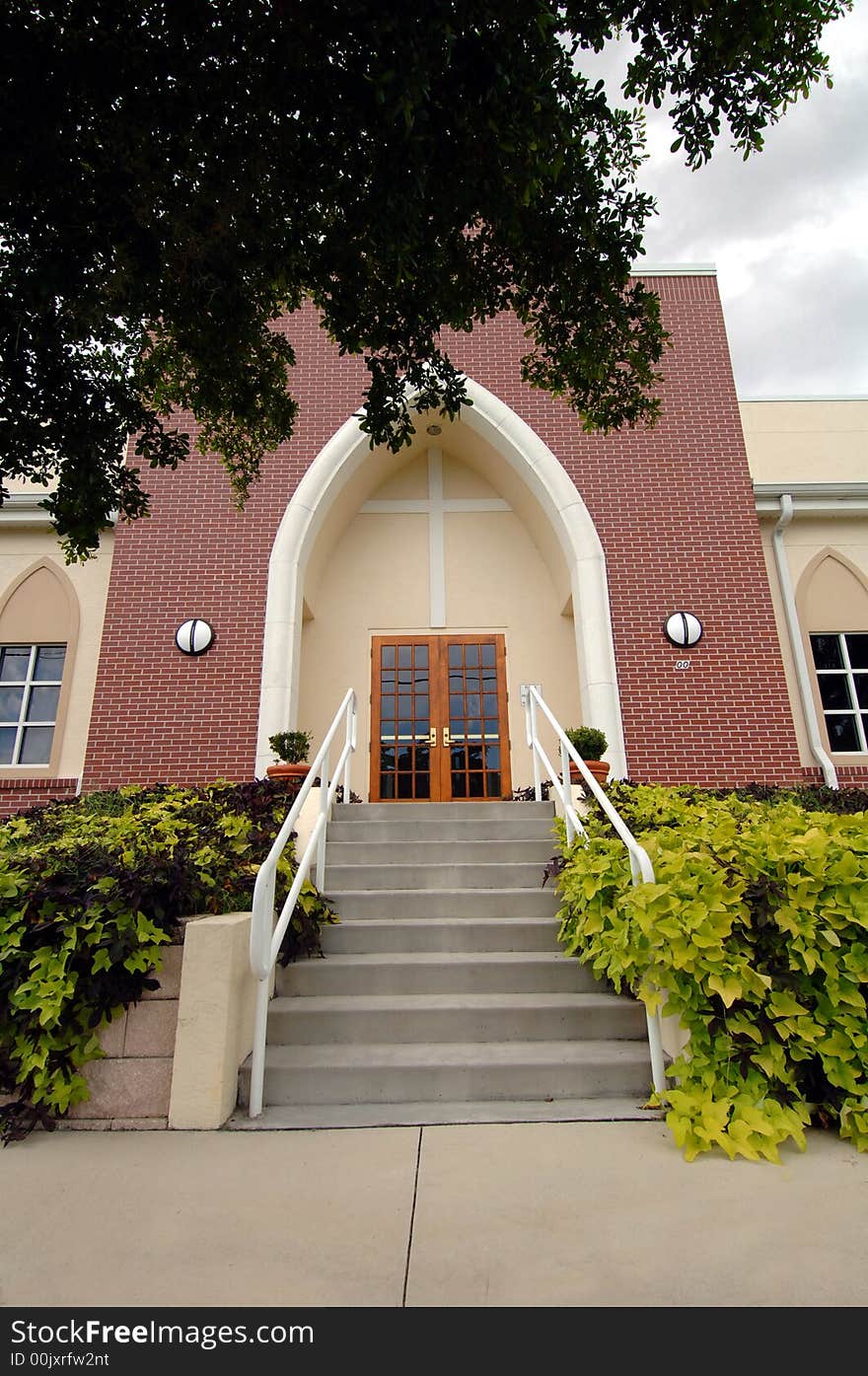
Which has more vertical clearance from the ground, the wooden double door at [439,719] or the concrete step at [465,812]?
the wooden double door at [439,719]

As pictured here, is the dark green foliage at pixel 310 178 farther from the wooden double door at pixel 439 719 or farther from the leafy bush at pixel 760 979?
the wooden double door at pixel 439 719

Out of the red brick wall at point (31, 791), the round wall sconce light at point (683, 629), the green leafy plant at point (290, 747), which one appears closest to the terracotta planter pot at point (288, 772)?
the green leafy plant at point (290, 747)

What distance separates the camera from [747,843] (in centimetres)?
→ 329

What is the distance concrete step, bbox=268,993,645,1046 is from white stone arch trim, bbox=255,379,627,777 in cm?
428

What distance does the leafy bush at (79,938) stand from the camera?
2994mm

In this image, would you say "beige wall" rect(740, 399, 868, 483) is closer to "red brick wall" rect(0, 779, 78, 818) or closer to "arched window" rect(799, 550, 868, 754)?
"arched window" rect(799, 550, 868, 754)

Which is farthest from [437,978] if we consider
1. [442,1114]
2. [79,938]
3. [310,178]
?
[310,178]

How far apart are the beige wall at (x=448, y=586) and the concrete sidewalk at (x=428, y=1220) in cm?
602

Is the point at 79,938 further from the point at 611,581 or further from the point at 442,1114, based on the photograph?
the point at 611,581

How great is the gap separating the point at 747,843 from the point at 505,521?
697 centimetres

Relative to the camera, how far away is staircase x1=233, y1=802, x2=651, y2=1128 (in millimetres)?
3186

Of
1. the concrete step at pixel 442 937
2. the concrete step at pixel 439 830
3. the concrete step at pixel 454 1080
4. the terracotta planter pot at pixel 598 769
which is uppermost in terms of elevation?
the terracotta planter pot at pixel 598 769

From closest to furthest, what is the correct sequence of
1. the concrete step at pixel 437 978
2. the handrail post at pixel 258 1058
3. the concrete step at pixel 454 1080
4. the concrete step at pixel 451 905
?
the handrail post at pixel 258 1058, the concrete step at pixel 454 1080, the concrete step at pixel 437 978, the concrete step at pixel 451 905
